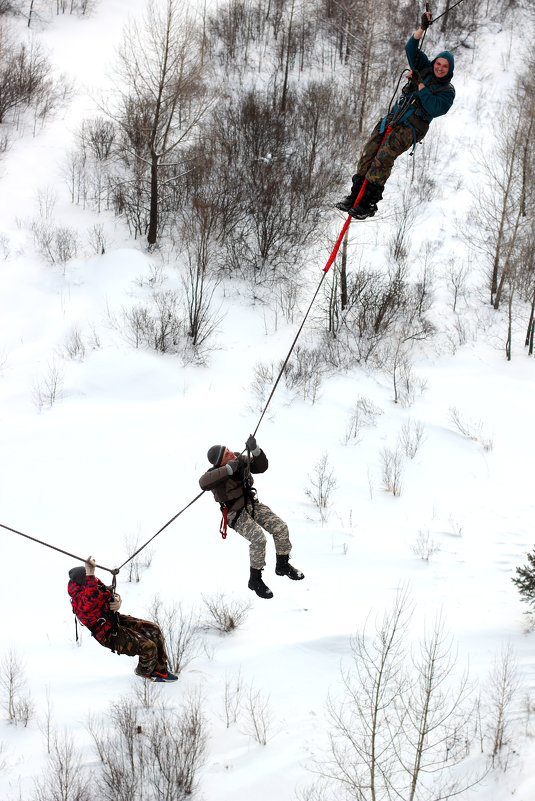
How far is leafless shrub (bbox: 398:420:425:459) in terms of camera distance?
15.0m

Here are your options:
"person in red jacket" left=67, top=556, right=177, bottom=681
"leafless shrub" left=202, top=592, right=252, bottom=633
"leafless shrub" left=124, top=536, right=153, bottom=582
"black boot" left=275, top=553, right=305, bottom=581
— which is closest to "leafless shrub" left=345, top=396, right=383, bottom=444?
"leafless shrub" left=202, top=592, right=252, bottom=633

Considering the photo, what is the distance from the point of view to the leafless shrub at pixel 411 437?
15.0m

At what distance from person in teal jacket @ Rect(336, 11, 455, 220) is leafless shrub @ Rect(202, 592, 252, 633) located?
7.81 metres

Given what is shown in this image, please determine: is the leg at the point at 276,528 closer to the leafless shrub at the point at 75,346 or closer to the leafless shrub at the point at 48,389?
the leafless shrub at the point at 48,389

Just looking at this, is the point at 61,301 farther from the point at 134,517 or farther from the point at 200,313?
the point at 134,517

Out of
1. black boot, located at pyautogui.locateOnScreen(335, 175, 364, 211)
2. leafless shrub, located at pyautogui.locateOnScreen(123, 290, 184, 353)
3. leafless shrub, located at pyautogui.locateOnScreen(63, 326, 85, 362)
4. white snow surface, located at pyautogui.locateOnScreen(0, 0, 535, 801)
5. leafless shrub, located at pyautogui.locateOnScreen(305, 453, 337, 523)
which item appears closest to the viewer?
black boot, located at pyautogui.locateOnScreen(335, 175, 364, 211)

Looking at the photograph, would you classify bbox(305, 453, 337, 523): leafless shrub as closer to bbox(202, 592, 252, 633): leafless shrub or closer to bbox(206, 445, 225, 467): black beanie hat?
bbox(202, 592, 252, 633): leafless shrub

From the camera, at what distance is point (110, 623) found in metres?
7.66

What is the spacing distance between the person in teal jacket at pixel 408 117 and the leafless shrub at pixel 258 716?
8306 mm

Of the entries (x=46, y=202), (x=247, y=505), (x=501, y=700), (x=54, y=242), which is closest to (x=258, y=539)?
(x=247, y=505)

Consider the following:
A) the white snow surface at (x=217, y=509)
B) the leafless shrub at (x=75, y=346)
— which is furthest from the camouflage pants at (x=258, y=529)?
the leafless shrub at (x=75, y=346)

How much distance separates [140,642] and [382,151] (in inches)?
282

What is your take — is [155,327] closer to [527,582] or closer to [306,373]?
[306,373]

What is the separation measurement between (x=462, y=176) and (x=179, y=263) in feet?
40.4
